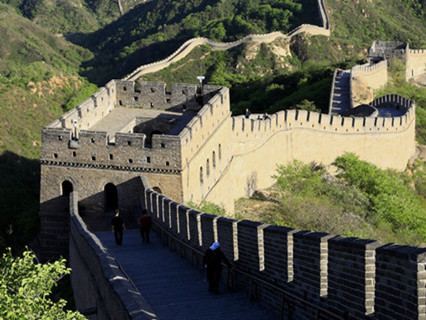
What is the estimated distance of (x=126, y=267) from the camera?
13.5 metres

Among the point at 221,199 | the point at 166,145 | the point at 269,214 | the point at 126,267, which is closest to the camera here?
the point at 126,267

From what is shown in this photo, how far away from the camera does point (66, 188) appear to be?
64.1 feet

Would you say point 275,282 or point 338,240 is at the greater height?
point 338,240

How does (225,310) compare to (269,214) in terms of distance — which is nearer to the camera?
(225,310)

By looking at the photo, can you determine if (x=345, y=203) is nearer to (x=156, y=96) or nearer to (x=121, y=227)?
(x=156, y=96)

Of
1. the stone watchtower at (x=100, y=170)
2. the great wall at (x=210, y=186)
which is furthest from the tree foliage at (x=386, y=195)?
the stone watchtower at (x=100, y=170)

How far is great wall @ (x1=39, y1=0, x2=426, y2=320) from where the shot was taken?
815 cm

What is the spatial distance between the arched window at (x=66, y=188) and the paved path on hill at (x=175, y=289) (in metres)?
3.90

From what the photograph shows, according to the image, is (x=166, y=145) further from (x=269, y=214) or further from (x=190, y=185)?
(x=269, y=214)

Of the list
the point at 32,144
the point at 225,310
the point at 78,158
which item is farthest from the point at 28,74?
the point at 225,310

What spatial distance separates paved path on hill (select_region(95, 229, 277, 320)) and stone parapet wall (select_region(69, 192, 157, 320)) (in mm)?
576

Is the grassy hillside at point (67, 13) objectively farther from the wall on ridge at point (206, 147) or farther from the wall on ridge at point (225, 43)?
the wall on ridge at point (206, 147)

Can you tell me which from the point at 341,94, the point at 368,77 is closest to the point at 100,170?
the point at 341,94

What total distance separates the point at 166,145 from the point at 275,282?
9.03 meters
